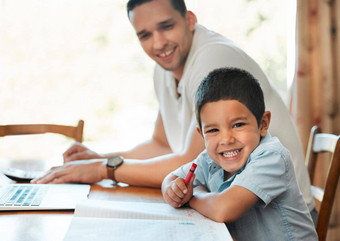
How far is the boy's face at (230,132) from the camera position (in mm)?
1076

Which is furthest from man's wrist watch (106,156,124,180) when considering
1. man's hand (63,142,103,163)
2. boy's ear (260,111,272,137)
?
boy's ear (260,111,272,137)

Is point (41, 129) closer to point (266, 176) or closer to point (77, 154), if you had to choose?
→ point (77, 154)

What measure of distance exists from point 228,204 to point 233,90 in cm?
29

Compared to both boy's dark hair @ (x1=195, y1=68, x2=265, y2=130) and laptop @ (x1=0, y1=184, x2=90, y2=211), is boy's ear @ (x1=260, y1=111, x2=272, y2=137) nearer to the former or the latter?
boy's dark hair @ (x1=195, y1=68, x2=265, y2=130)

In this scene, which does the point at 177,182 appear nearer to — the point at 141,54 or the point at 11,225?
the point at 11,225

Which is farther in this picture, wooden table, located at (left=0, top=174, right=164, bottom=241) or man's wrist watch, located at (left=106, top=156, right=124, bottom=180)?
man's wrist watch, located at (left=106, top=156, right=124, bottom=180)

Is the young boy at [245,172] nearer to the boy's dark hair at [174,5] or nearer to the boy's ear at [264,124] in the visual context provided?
the boy's ear at [264,124]

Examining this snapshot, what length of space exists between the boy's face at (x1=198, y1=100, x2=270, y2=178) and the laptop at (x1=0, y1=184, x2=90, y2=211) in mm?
377

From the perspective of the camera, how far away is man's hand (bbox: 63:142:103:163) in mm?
1635

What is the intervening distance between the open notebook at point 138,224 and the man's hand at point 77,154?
0.60 meters

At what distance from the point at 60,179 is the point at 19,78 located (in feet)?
8.63

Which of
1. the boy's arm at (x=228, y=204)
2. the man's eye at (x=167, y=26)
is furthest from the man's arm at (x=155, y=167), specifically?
the man's eye at (x=167, y=26)

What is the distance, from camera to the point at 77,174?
4.57 ft

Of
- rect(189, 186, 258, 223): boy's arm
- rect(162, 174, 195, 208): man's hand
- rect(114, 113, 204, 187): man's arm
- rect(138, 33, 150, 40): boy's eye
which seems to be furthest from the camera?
rect(138, 33, 150, 40): boy's eye
